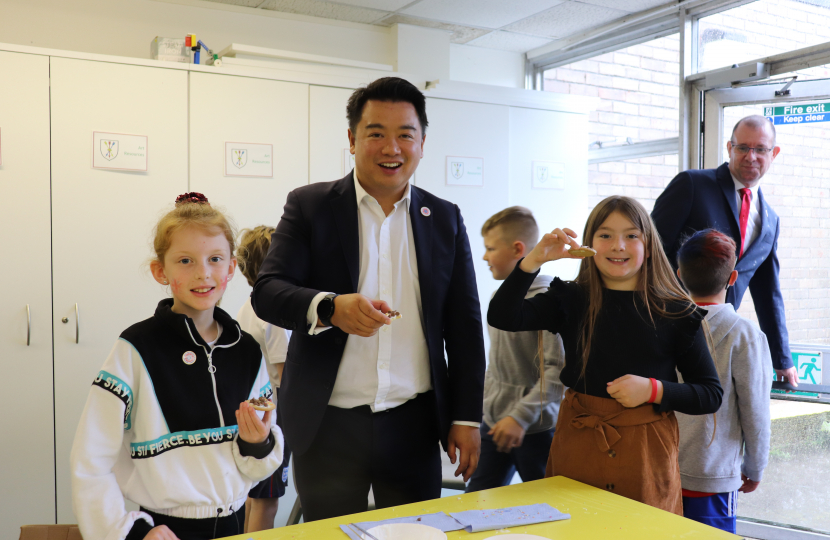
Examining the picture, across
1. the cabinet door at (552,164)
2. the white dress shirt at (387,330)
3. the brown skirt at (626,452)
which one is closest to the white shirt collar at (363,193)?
the white dress shirt at (387,330)

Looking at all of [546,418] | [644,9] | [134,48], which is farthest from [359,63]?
[546,418]

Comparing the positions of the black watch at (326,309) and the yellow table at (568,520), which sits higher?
the black watch at (326,309)

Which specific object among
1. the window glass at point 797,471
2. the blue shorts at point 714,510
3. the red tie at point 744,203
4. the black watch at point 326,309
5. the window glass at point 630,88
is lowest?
the window glass at point 797,471

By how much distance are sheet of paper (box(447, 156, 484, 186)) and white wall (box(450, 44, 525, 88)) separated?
877 mm

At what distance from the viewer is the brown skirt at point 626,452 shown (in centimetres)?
157

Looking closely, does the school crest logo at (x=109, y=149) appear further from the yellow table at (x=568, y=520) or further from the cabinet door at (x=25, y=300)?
the yellow table at (x=568, y=520)

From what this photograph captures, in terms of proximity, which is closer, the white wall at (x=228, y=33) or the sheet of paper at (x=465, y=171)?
the white wall at (x=228, y=33)

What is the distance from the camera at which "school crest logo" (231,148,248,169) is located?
3.23m

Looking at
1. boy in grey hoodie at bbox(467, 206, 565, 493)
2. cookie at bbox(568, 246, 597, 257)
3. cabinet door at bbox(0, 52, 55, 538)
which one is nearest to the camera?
cookie at bbox(568, 246, 597, 257)

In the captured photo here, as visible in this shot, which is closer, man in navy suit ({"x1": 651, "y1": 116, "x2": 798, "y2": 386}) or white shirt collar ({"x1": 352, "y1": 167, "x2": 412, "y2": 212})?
white shirt collar ({"x1": 352, "y1": 167, "x2": 412, "y2": 212})

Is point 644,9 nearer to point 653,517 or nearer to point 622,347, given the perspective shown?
point 622,347

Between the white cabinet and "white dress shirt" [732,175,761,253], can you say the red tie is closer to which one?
"white dress shirt" [732,175,761,253]

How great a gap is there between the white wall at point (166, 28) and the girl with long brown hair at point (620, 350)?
8.76 ft

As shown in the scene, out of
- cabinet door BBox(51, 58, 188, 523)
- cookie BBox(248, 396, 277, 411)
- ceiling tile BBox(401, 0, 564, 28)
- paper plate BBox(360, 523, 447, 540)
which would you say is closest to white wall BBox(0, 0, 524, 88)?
ceiling tile BBox(401, 0, 564, 28)
